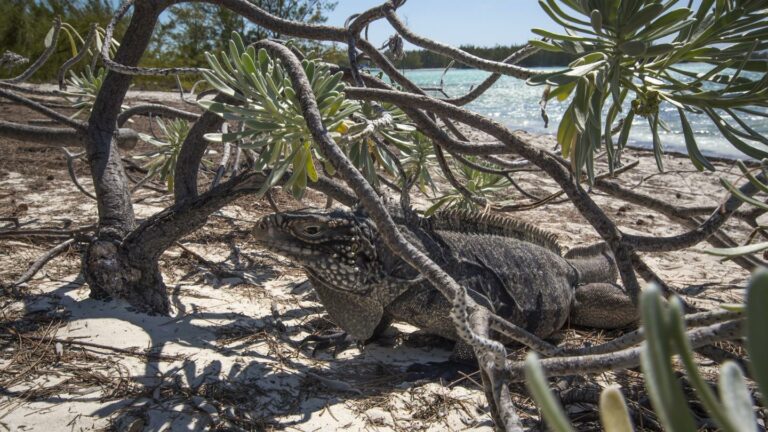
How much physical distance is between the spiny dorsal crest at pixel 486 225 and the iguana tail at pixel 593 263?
0.33m

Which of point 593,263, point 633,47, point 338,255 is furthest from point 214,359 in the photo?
point 593,263

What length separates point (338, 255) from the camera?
8.87ft

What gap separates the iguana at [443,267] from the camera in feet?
8.78

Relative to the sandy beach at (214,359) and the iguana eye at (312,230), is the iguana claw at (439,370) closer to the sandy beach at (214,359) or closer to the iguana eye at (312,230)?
the sandy beach at (214,359)

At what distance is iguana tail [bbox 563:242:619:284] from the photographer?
385cm

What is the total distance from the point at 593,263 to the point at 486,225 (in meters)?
1.14

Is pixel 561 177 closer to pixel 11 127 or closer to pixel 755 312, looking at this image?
pixel 755 312

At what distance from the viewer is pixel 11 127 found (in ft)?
10.4

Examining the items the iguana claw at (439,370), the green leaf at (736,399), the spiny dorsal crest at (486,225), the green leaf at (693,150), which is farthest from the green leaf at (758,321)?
the spiny dorsal crest at (486,225)

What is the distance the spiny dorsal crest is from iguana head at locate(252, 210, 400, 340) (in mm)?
563

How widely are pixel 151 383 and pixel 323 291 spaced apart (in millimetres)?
982

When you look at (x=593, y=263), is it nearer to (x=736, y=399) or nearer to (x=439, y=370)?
(x=439, y=370)

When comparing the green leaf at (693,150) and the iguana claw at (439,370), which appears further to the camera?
the iguana claw at (439,370)

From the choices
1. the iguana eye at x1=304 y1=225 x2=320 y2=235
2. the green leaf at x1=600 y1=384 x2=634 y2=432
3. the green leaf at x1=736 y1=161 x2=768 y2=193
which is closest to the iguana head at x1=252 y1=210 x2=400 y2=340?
the iguana eye at x1=304 y1=225 x2=320 y2=235
